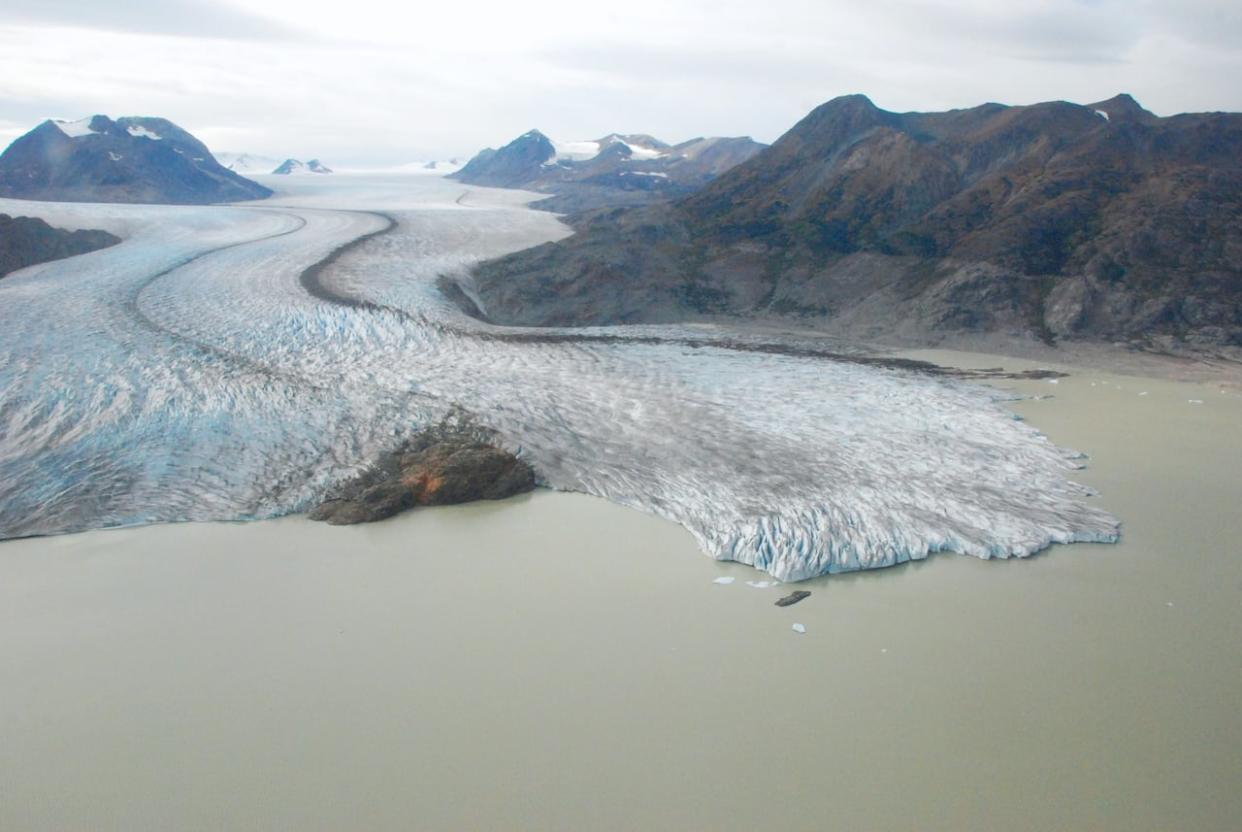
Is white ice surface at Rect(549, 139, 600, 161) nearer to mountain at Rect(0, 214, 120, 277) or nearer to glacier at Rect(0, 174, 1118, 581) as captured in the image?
mountain at Rect(0, 214, 120, 277)

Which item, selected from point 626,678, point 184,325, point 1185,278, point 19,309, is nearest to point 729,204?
point 1185,278

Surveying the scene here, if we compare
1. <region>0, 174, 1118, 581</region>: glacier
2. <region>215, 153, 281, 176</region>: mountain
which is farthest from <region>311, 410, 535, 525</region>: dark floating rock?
<region>215, 153, 281, 176</region>: mountain

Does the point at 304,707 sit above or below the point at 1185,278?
below

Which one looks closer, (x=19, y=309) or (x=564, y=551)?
(x=564, y=551)

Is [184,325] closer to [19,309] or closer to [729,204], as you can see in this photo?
[19,309]

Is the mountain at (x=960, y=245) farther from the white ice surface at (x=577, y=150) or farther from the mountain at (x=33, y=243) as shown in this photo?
the white ice surface at (x=577, y=150)

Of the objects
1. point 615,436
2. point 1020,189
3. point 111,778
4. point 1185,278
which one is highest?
point 1020,189

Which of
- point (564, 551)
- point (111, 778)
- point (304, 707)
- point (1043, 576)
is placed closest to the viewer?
point (111, 778)
